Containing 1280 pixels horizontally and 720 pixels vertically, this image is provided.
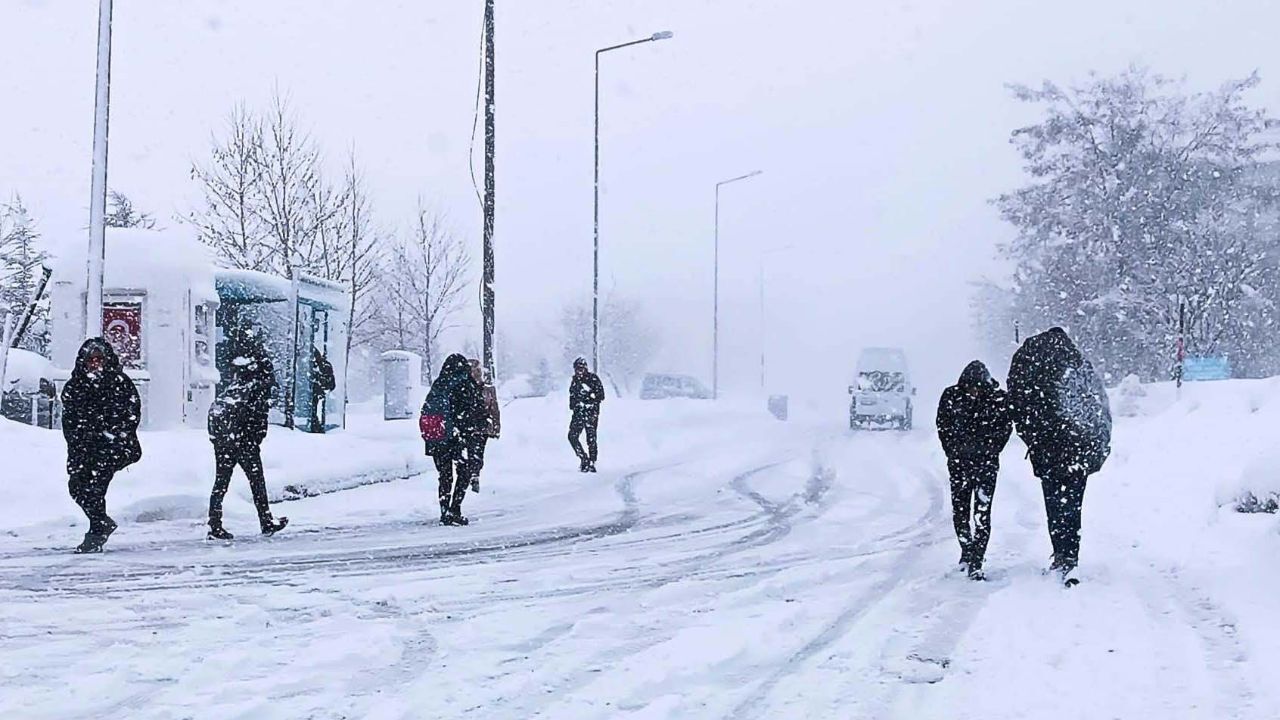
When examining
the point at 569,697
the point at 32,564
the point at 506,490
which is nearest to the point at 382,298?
the point at 506,490

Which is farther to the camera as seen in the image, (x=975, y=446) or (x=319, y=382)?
(x=319, y=382)

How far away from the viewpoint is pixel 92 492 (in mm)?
9445

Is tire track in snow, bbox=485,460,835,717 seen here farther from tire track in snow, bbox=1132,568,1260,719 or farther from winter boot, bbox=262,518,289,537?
winter boot, bbox=262,518,289,537

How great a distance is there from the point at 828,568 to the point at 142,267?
45.4 feet

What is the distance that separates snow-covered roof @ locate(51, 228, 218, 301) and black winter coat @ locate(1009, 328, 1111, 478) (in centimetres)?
1457

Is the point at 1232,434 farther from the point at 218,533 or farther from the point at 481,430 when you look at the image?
the point at 218,533

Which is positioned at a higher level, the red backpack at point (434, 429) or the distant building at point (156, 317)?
the distant building at point (156, 317)

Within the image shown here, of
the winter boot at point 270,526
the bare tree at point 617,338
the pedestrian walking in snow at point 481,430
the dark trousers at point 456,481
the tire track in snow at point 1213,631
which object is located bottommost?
the tire track in snow at point 1213,631

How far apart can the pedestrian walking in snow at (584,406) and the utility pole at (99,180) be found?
20.9ft

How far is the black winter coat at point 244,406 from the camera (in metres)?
10.0

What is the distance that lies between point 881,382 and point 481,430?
989 inches

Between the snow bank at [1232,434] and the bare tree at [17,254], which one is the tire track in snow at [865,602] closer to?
the snow bank at [1232,434]

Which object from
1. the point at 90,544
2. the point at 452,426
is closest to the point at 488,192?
the point at 452,426

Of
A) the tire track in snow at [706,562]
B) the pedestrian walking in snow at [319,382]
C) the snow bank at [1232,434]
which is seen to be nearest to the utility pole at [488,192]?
the pedestrian walking in snow at [319,382]
